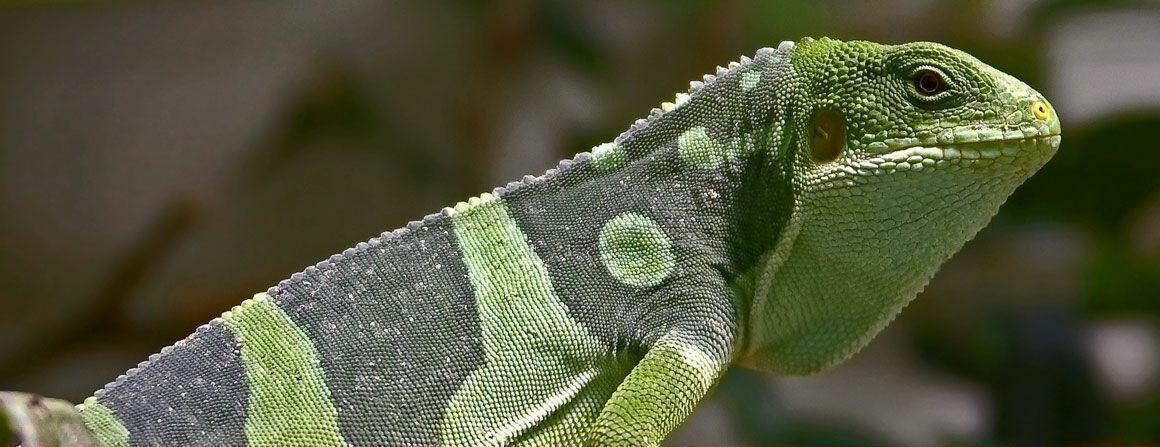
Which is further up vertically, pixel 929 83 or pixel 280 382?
pixel 929 83

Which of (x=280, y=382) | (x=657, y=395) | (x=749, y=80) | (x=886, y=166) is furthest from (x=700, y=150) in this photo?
(x=280, y=382)

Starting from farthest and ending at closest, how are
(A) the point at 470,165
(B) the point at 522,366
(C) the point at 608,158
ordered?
(A) the point at 470,165 → (C) the point at 608,158 → (B) the point at 522,366

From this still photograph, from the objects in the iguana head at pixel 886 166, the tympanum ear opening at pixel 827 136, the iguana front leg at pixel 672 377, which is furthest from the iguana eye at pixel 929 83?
the iguana front leg at pixel 672 377

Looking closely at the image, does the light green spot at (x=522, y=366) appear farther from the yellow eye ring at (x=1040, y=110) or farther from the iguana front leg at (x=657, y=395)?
the yellow eye ring at (x=1040, y=110)

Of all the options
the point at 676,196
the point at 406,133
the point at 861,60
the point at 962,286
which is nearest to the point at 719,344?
the point at 676,196

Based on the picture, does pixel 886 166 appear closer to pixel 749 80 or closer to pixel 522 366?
pixel 749 80

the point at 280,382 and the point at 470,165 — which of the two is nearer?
the point at 280,382

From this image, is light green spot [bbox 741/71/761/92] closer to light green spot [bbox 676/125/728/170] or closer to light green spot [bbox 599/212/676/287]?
light green spot [bbox 676/125/728/170]
